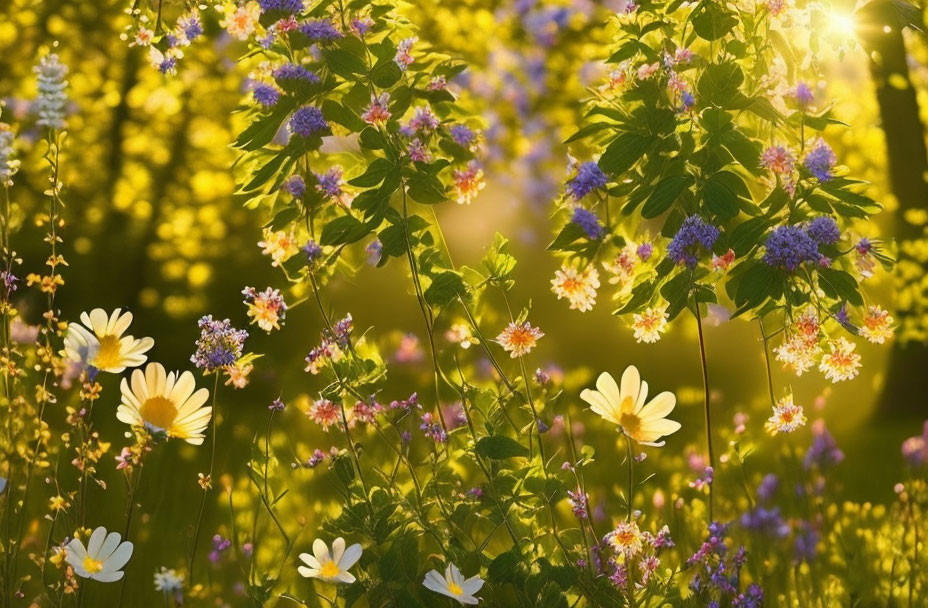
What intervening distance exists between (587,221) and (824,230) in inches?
25.0

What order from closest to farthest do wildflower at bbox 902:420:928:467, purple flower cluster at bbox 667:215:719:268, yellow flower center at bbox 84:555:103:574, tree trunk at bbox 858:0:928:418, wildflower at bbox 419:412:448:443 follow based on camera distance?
yellow flower center at bbox 84:555:103:574 → wildflower at bbox 419:412:448:443 → purple flower cluster at bbox 667:215:719:268 → wildflower at bbox 902:420:928:467 → tree trunk at bbox 858:0:928:418

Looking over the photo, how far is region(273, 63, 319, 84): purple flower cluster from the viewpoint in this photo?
2818mm

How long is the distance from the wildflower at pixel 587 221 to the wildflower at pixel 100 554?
147 cm

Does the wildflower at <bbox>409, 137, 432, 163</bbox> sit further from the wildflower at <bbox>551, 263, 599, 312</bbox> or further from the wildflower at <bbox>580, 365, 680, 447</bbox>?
the wildflower at <bbox>580, 365, 680, 447</bbox>

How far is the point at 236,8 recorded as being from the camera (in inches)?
121

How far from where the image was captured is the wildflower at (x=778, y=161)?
2924 mm

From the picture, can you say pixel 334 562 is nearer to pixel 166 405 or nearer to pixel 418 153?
pixel 166 405

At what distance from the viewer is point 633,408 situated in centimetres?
270

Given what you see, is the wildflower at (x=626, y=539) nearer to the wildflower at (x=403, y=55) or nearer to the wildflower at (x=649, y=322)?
the wildflower at (x=649, y=322)

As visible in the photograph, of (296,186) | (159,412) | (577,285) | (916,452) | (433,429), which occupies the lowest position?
(916,452)

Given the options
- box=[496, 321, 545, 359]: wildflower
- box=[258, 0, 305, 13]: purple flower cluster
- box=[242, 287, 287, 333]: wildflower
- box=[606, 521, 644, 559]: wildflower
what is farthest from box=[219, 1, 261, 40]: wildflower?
box=[606, 521, 644, 559]: wildflower

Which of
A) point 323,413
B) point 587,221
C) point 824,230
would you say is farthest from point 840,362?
point 323,413

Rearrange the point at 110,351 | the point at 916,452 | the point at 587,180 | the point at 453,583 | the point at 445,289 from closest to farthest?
the point at 453,583, the point at 445,289, the point at 110,351, the point at 587,180, the point at 916,452

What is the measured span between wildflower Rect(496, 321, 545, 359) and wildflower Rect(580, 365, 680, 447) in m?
0.20
